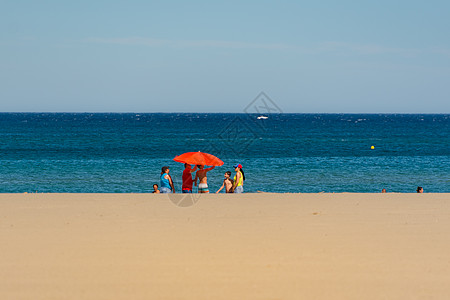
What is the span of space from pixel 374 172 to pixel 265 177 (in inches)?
312
